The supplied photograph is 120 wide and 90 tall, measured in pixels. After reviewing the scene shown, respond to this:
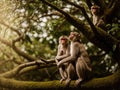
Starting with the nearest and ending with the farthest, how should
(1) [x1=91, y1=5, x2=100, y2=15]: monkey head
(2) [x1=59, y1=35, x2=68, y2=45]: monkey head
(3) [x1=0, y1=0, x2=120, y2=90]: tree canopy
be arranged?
(3) [x1=0, y1=0, x2=120, y2=90]: tree canopy
(2) [x1=59, y1=35, x2=68, y2=45]: monkey head
(1) [x1=91, y1=5, x2=100, y2=15]: monkey head

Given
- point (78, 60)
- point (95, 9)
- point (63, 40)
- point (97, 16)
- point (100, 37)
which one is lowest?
point (78, 60)

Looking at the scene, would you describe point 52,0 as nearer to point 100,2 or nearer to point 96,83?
point 100,2

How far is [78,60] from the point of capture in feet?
29.1

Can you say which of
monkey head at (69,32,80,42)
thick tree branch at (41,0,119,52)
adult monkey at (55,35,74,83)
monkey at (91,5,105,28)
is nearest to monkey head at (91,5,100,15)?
monkey at (91,5,105,28)

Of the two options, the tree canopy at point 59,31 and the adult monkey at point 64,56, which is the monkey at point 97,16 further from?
the adult monkey at point 64,56

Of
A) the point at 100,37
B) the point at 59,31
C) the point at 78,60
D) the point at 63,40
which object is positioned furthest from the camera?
the point at 59,31

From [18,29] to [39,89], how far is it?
301 centimetres

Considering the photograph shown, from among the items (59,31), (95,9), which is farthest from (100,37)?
(59,31)

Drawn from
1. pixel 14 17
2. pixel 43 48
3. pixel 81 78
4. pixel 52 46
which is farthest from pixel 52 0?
pixel 43 48

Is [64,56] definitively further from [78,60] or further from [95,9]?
[95,9]

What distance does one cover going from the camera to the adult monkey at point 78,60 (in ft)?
28.6

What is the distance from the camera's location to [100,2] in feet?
33.6

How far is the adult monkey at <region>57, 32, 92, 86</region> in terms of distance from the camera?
28.6 ft

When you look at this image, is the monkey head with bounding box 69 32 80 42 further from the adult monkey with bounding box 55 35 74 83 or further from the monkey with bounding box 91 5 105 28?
the monkey with bounding box 91 5 105 28
